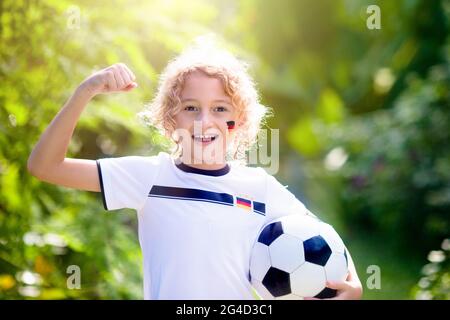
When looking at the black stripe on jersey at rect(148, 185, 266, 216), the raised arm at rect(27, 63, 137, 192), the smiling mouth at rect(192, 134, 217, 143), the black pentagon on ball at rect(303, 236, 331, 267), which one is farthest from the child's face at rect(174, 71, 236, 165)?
the black pentagon on ball at rect(303, 236, 331, 267)

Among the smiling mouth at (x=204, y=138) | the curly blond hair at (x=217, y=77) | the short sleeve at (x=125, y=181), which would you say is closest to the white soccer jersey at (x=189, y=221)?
the short sleeve at (x=125, y=181)

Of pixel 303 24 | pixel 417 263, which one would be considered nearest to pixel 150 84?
pixel 417 263

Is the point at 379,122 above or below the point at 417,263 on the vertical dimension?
above

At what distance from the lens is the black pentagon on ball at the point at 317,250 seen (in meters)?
2.71

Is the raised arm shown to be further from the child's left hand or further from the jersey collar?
the child's left hand

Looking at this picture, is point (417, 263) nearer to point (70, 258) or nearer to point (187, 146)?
point (70, 258)

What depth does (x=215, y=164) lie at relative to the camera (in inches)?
110

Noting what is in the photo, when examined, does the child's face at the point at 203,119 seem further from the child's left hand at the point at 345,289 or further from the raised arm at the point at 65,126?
the child's left hand at the point at 345,289

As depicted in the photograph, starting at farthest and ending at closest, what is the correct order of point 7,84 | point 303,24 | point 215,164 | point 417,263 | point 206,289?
point 303,24 → point 417,263 → point 7,84 → point 215,164 → point 206,289

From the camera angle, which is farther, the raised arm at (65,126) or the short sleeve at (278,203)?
the short sleeve at (278,203)

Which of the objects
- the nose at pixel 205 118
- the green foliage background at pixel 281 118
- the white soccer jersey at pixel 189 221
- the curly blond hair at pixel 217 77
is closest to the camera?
the white soccer jersey at pixel 189 221

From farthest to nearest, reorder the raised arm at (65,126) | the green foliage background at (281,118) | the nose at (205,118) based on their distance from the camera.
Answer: the green foliage background at (281,118)
the nose at (205,118)
the raised arm at (65,126)
